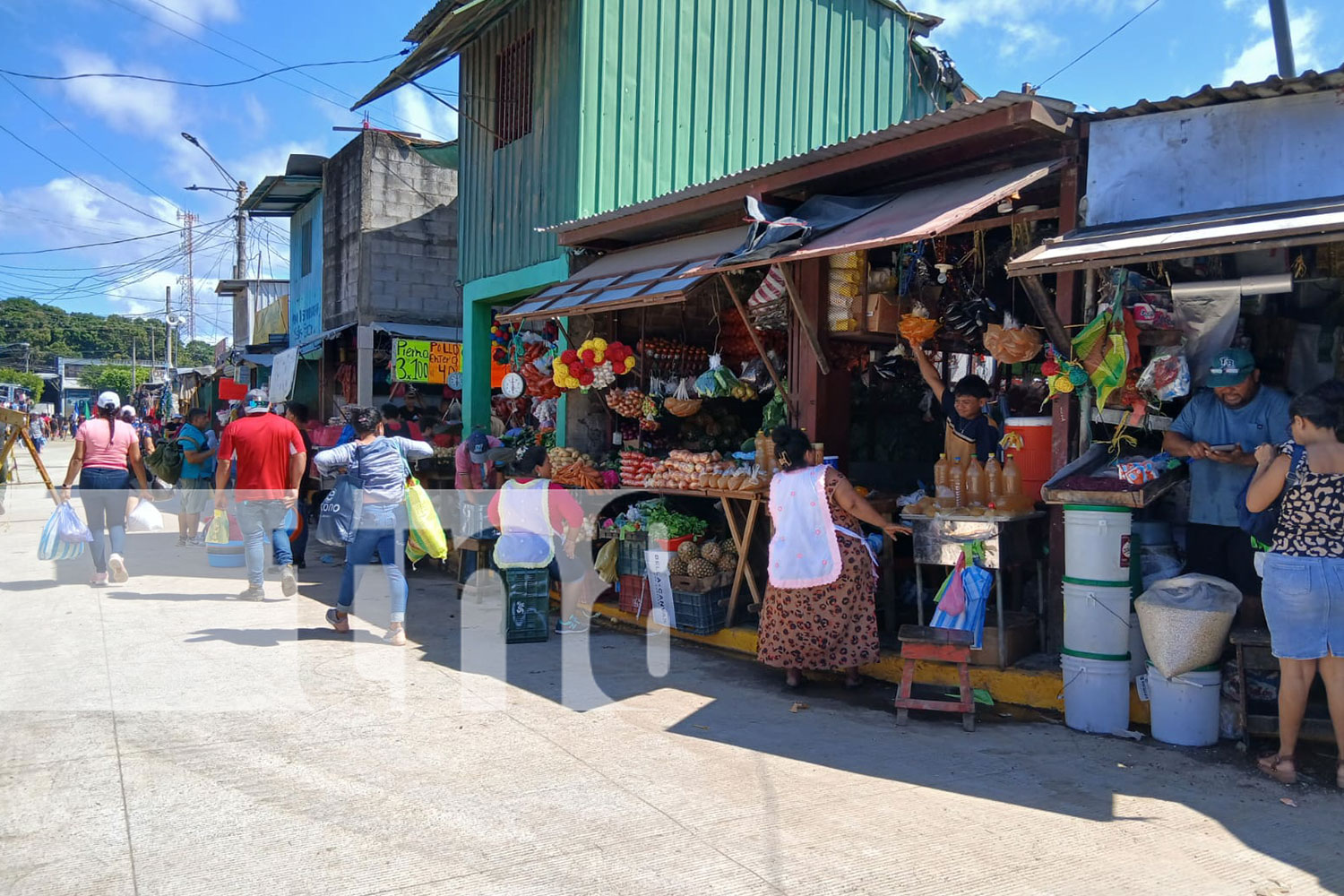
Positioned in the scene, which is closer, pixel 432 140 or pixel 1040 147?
pixel 1040 147

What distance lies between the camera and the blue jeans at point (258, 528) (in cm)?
840

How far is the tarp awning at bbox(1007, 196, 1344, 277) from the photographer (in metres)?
4.35

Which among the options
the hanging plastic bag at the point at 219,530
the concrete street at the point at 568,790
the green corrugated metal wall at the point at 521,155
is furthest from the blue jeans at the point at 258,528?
the green corrugated metal wall at the point at 521,155

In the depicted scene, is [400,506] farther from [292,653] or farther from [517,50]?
[517,50]

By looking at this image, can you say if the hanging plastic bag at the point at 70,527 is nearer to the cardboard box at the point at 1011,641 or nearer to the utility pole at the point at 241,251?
the cardboard box at the point at 1011,641

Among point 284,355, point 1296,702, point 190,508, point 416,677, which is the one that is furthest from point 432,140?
point 1296,702

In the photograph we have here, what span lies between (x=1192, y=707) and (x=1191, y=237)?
245cm

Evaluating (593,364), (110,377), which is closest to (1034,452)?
(593,364)

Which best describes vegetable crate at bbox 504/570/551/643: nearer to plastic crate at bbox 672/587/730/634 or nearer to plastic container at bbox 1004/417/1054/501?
plastic crate at bbox 672/587/730/634

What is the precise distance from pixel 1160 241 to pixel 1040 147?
1670 millimetres

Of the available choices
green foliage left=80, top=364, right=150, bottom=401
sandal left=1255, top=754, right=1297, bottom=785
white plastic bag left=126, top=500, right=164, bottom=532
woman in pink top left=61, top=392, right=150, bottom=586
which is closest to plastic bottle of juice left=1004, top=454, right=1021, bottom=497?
sandal left=1255, top=754, right=1297, bottom=785

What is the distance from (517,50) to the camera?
1188 cm

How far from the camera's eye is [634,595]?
823 cm

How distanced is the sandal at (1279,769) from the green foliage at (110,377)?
217 feet
